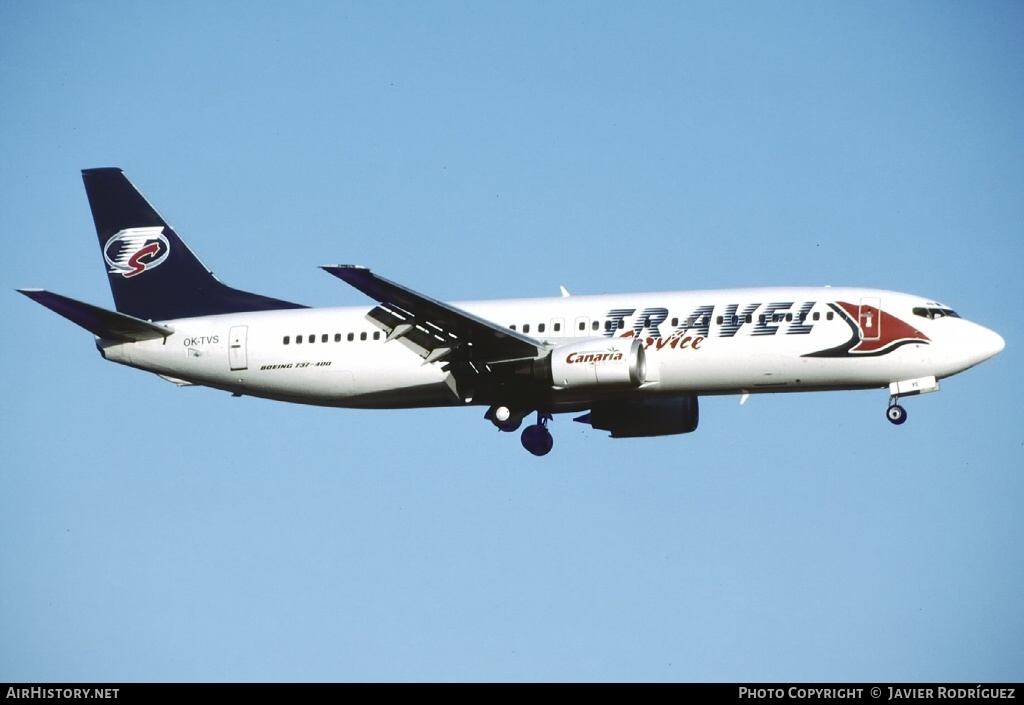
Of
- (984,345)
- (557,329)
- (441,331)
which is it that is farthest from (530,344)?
(984,345)

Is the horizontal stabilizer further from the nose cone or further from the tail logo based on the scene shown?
the nose cone

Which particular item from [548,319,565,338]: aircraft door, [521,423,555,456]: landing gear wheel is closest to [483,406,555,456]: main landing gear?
[521,423,555,456]: landing gear wheel

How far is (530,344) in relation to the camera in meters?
52.5

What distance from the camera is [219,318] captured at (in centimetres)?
5781

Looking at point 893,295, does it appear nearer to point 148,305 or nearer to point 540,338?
point 540,338

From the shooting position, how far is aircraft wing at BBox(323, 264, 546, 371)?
51219 mm

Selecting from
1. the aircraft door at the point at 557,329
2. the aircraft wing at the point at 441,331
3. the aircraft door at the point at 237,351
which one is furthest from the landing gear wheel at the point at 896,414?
the aircraft door at the point at 237,351

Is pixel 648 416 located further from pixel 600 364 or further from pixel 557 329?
pixel 600 364

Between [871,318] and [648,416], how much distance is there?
9.08 meters
